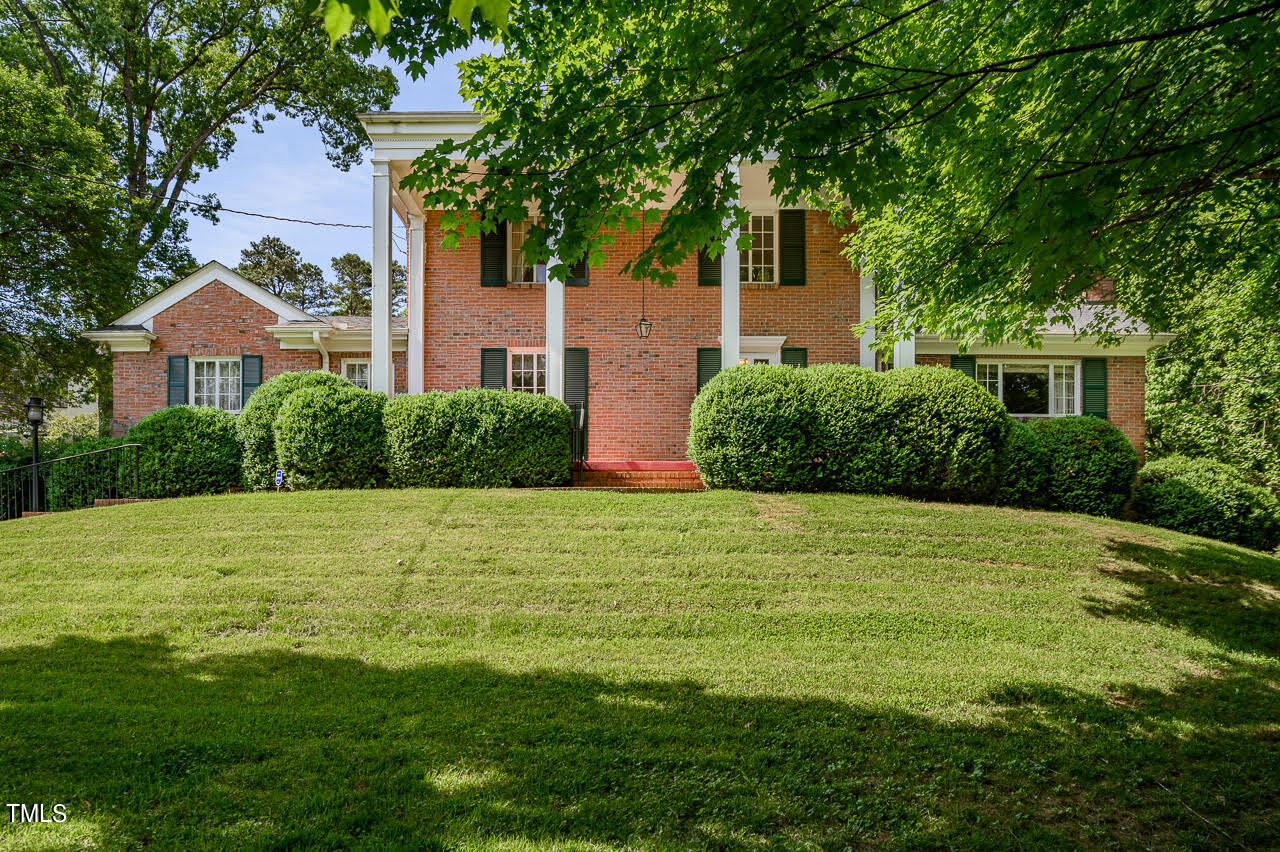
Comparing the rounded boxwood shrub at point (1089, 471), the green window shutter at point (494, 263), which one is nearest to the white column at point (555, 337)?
the green window shutter at point (494, 263)

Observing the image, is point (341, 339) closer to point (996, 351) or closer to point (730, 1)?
point (730, 1)

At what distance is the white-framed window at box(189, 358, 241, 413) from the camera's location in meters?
14.7

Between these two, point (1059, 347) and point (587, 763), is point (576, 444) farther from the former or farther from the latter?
point (1059, 347)

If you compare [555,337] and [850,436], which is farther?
[555,337]

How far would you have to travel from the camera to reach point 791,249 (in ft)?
45.4

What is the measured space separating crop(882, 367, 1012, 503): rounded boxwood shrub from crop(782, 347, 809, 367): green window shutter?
4.22 metres

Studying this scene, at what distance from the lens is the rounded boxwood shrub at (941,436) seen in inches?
367

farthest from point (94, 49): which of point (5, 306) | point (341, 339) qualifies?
point (341, 339)

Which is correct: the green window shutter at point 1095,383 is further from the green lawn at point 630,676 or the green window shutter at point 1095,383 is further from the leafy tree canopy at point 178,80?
the leafy tree canopy at point 178,80

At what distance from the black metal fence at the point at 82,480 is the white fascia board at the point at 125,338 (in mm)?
3746

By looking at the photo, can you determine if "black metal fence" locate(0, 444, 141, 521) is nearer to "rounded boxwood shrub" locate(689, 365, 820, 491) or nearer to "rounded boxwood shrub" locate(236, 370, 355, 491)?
"rounded boxwood shrub" locate(236, 370, 355, 491)

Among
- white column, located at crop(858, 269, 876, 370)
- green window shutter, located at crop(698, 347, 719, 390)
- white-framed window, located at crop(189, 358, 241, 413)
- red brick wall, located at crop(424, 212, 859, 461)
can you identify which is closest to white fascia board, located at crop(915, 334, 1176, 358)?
white column, located at crop(858, 269, 876, 370)

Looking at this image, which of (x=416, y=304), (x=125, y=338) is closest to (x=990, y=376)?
(x=416, y=304)

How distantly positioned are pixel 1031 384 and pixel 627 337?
376 inches
